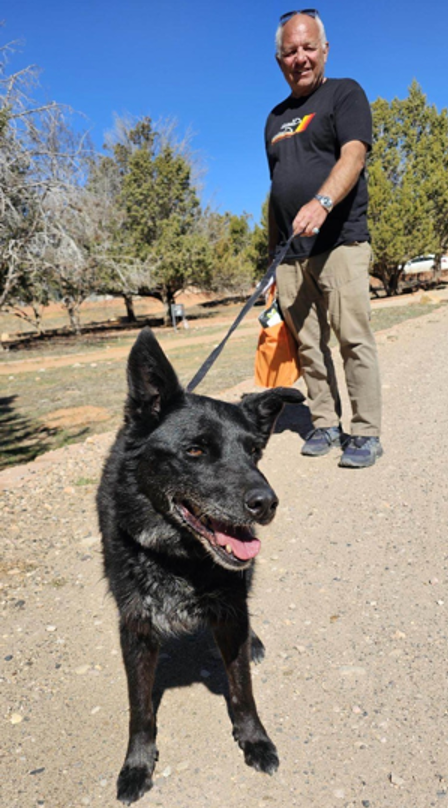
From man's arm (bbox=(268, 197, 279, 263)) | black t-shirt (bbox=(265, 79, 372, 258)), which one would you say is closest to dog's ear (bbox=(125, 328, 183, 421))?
black t-shirt (bbox=(265, 79, 372, 258))

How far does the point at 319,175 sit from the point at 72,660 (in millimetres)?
3616

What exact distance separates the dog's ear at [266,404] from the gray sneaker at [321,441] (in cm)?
239

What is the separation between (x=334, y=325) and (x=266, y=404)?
2097mm

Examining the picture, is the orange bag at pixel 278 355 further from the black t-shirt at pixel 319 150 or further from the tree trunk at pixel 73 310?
the tree trunk at pixel 73 310

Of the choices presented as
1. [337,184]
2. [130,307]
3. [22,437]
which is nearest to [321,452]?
[337,184]

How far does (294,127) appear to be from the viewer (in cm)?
427

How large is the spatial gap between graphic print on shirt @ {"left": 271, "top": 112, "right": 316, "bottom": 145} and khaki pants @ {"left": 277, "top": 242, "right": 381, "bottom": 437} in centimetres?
94

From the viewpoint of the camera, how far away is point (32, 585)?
3.39 meters

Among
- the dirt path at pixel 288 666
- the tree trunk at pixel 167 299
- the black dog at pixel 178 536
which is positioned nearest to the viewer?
the dirt path at pixel 288 666

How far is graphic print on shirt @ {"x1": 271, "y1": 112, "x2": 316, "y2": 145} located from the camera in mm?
4191

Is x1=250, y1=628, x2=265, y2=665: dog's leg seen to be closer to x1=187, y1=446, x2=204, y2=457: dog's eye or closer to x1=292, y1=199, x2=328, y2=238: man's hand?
x1=187, y1=446, x2=204, y2=457: dog's eye

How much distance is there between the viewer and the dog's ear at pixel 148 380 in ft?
7.54

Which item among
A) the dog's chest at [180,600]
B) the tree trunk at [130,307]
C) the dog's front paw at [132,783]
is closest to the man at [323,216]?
the dog's chest at [180,600]

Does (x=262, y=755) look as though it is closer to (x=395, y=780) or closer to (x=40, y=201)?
(x=395, y=780)
